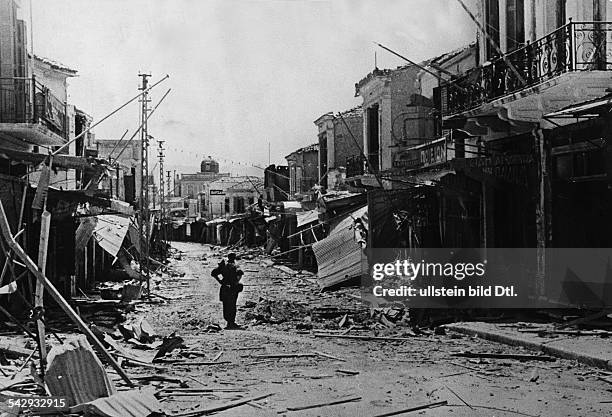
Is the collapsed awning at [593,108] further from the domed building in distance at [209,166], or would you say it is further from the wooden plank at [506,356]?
the domed building in distance at [209,166]

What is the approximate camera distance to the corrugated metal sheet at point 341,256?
74.5ft

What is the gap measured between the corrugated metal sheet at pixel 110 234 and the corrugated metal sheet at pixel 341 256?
6255mm

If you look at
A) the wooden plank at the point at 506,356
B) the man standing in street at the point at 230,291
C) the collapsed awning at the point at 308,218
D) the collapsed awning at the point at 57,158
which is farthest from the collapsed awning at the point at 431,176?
the collapsed awning at the point at 308,218

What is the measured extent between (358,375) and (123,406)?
3522mm

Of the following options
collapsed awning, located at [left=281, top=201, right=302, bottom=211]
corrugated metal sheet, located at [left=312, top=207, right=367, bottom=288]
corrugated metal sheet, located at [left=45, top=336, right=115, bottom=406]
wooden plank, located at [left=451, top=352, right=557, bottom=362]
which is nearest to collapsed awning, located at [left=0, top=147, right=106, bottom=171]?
corrugated metal sheet, located at [left=45, top=336, right=115, bottom=406]

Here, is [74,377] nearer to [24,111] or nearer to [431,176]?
[24,111]

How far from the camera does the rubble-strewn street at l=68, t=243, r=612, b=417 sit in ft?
27.7

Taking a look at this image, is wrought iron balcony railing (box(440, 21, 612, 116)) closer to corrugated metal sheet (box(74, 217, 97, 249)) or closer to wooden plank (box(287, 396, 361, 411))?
wooden plank (box(287, 396, 361, 411))

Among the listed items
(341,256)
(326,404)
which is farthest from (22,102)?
(326,404)

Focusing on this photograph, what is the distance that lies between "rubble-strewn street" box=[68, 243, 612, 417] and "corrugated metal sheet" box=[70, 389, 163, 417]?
1.24ft

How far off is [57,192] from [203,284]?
1231 centimetres

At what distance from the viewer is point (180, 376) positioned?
10.1 metres

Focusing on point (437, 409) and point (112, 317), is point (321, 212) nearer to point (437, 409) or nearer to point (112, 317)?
point (112, 317)

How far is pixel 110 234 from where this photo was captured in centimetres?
2525
